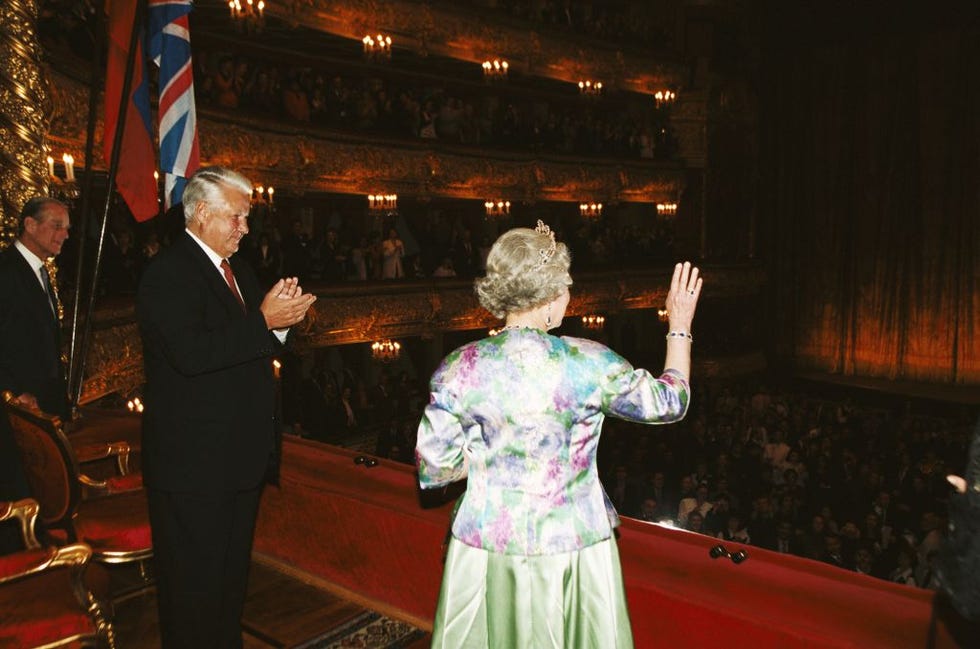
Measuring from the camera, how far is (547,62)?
59.2 feet

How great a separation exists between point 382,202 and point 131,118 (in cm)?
967

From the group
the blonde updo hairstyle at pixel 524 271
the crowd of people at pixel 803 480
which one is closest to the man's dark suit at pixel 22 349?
the blonde updo hairstyle at pixel 524 271

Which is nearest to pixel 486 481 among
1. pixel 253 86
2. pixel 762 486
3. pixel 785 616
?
pixel 785 616

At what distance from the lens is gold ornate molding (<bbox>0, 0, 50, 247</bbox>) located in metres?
4.39

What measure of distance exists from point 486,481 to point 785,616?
4.14 feet

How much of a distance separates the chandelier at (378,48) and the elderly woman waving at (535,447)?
523 inches

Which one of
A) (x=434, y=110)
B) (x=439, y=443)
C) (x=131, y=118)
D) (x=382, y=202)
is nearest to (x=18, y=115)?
(x=131, y=118)

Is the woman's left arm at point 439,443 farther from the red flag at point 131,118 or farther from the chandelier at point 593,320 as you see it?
the chandelier at point 593,320

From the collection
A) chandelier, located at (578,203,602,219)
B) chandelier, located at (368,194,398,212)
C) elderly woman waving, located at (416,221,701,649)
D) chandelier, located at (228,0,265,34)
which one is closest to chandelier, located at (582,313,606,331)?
chandelier, located at (578,203,602,219)

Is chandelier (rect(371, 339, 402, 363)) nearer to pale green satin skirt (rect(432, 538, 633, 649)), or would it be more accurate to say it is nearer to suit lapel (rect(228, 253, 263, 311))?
suit lapel (rect(228, 253, 263, 311))

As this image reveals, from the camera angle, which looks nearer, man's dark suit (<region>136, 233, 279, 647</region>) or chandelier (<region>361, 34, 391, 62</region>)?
man's dark suit (<region>136, 233, 279, 647</region>)

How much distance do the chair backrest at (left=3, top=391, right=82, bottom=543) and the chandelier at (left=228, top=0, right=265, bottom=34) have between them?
370 inches

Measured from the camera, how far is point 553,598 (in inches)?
82.4

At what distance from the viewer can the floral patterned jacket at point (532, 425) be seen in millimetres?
1997
